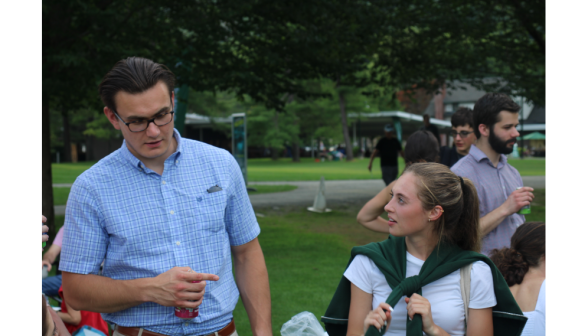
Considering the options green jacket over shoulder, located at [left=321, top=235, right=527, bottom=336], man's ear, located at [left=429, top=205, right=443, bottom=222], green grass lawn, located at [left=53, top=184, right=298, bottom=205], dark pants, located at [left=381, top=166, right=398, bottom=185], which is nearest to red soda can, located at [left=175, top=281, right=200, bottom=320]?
green jacket over shoulder, located at [left=321, top=235, right=527, bottom=336]

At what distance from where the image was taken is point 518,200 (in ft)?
11.4

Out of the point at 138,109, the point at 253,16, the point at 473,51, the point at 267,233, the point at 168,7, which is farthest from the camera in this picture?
the point at 473,51

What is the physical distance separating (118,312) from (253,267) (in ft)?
2.13

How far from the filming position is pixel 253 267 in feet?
8.76

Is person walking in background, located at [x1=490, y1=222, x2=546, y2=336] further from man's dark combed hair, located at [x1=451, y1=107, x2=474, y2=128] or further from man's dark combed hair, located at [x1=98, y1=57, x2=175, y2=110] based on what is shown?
man's dark combed hair, located at [x1=98, y1=57, x2=175, y2=110]

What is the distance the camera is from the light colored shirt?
3.73 metres

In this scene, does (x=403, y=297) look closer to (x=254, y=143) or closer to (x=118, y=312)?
(x=118, y=312)

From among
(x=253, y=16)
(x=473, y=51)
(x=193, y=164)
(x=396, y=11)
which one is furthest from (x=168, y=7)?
(x=473, y=51)

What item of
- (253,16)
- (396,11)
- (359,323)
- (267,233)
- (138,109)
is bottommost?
(267,233)

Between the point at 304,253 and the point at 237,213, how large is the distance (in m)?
7.06

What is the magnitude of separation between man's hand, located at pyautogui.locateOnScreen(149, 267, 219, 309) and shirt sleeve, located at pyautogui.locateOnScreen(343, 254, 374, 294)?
700 millimetres

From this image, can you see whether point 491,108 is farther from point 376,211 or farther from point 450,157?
point 450,157

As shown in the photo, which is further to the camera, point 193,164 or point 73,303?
point 193,164

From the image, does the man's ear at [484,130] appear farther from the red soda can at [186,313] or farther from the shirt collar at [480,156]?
the red soda can at [186,313]
